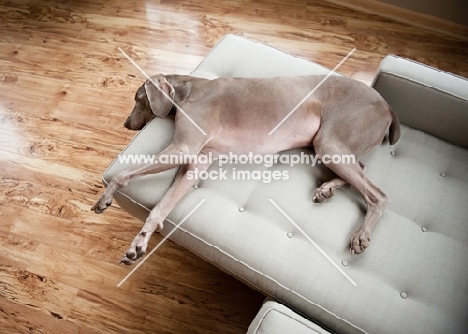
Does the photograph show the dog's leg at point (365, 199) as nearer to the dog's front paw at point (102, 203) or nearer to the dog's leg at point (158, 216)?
the dog's leg at point (158, 216)

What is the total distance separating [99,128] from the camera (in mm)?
2586

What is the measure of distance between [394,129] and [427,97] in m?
0.20

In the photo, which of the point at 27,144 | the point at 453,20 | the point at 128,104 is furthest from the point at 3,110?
the point at 453,20

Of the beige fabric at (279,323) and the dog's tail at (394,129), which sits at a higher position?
the dog's tail at (394,129)

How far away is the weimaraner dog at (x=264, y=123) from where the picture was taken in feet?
5.59

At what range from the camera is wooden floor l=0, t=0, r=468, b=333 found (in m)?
2.00

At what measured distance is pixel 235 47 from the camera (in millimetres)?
2119

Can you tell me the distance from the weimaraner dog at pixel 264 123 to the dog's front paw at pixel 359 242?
5.7 inches

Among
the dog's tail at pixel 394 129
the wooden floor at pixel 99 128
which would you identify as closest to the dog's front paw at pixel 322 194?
the dog's tail at pixel 394 129

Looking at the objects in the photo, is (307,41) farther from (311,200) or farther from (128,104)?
(311,200)

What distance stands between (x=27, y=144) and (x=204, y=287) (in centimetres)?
148

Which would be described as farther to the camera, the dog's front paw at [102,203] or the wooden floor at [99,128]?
the wooden floor at [99,128]

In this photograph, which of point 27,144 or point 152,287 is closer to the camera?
point 152,287

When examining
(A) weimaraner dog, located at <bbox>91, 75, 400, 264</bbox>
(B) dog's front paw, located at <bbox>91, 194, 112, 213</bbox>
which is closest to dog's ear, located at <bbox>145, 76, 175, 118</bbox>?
(A) weimaraner dog, located at <bbox>91, 75, 400, 264</bbox>
